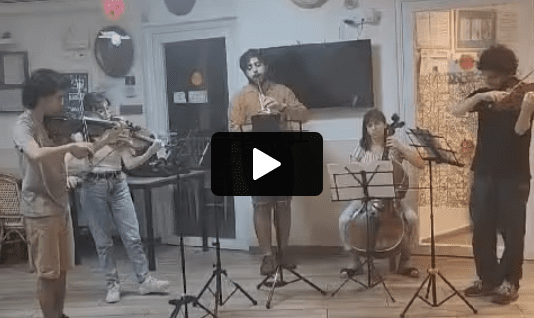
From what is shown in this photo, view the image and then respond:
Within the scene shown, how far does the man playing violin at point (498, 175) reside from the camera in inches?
58.5

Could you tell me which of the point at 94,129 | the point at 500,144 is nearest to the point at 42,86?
the point at 94,129

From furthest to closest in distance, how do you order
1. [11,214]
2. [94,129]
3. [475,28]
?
[11,214], [94,129], [475,28]

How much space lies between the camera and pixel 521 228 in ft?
5.11

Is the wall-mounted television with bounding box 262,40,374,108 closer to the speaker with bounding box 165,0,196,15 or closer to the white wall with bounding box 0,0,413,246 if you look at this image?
the white wall with bounding box 0,0,413,246

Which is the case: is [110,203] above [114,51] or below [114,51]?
below

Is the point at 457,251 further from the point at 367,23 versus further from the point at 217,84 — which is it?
the point at 217,84

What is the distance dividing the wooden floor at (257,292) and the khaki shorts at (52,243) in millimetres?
48

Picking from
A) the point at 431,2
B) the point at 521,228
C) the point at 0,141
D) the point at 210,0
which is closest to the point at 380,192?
the point at 521,228

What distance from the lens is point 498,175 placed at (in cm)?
154

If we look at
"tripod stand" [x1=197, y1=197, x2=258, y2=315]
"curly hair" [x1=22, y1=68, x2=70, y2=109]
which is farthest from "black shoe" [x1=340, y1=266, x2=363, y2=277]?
"curly hair" [x1=22, y1=68, x2=70, y2=109]

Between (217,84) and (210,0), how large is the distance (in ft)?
0.80

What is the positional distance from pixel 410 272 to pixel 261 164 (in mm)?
553

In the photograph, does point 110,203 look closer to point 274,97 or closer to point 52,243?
point 52,243

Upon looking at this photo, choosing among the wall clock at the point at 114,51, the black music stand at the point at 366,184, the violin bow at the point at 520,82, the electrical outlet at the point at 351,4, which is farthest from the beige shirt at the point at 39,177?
the violin bow at the point at 520,82
